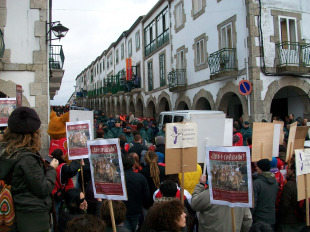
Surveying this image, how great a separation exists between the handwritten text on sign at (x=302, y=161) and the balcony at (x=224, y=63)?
9.69 meters

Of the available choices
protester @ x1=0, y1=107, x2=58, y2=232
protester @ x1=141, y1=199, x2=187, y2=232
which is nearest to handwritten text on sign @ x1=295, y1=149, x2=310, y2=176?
protester @ x1=141, y1=199, x2=187, y2=232

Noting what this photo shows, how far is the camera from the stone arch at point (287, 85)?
12.8m

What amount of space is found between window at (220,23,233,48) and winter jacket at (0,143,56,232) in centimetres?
1246

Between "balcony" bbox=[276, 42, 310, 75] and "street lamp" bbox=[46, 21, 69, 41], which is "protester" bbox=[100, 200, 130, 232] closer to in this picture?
"street lamp" bbox=[46, 21, 69, 41]

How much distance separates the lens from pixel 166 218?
2648 mm

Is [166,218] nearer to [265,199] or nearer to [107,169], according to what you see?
[107,169]

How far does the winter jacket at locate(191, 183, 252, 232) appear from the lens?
11.7 ft

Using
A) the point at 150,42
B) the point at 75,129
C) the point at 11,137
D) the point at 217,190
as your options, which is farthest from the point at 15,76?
the point at 150,42

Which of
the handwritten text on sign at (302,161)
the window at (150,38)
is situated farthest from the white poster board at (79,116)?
the window at (150,38)

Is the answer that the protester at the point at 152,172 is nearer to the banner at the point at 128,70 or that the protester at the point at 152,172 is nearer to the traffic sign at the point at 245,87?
the traffic sign at the point at 245,87

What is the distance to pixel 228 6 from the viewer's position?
544 inches

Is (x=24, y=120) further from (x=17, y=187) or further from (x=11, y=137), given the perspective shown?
(x=17, y=187)

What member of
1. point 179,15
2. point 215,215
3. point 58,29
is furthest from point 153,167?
point 179,15

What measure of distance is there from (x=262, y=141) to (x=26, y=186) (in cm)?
395
